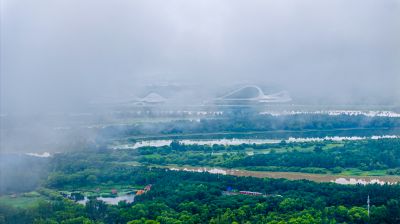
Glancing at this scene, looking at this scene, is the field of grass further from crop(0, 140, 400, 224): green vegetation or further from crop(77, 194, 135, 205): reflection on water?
crop(77, 194, 135, 205): reflection on water

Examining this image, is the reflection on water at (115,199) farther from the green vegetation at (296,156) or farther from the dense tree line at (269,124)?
the dense tree line at (269,124)

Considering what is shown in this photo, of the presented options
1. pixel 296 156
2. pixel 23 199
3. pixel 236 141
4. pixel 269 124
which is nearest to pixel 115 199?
pixel 23 199

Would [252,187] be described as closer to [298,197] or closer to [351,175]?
[298,197]

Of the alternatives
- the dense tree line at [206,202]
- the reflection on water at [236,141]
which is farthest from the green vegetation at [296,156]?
the dense tree line at [206,202]

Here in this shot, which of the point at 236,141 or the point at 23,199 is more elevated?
the point at 236,141

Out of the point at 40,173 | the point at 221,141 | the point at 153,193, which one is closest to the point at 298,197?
the point at 153,193

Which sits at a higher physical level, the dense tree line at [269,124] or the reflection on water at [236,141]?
the dense tree line at [269,124]

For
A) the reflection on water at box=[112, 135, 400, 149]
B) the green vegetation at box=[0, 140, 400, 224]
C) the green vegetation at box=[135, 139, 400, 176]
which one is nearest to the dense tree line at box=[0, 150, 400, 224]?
the green vegetation at box=[0, 140, 400, 224]

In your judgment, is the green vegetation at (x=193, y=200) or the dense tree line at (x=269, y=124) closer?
the green vegetation at (x=193, y=200)

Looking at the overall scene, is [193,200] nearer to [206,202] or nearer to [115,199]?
[206,202]

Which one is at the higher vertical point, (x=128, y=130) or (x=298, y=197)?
(x=128, y=130)

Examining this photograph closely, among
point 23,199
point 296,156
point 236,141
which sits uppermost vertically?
point 236,141
